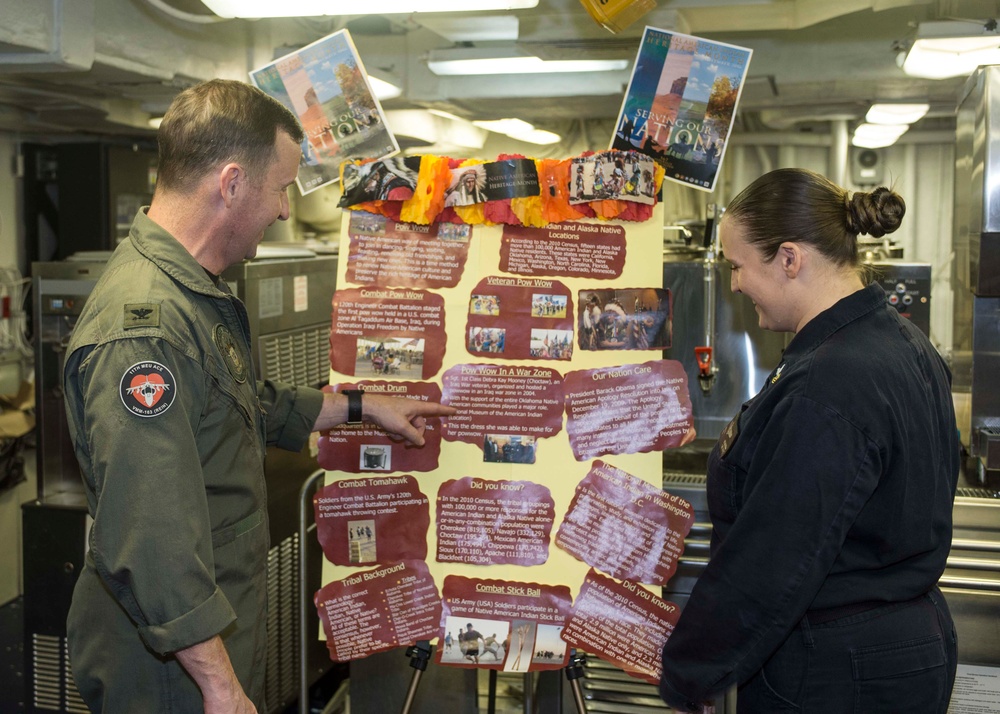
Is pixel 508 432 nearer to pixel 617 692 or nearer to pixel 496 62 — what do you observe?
pixel 617 692

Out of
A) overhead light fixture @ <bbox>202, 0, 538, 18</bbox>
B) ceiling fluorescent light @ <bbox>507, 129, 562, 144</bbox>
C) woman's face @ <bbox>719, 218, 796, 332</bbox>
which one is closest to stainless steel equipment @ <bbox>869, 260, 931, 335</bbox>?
overhead light fixture @ <bbox>202, 0, 538, 18</bbox>

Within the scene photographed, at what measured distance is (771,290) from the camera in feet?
5.55

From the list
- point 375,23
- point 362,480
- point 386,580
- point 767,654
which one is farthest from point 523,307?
point 375,23

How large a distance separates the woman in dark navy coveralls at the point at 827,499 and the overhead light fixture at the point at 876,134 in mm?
4510

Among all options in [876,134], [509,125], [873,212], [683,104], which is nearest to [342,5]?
[683,104]

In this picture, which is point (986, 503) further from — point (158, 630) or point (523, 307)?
point (158, 630)

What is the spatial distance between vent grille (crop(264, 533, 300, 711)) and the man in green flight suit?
57.3 inches

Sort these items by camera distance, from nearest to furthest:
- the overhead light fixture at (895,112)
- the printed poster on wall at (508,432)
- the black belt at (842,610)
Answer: the black belt at (842,610) < the printed poster on wall at (508,432) < the overhead light fixture at (895,112)

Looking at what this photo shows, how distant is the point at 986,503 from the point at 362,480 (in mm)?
1767

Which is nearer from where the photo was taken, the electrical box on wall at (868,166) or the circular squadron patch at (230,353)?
the circular squadron patch at (230,353)

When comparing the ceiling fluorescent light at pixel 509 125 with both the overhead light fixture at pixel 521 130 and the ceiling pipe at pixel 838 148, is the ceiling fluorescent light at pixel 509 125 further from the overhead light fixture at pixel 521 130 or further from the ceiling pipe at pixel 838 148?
the ceiling pipe at pixel 838 148

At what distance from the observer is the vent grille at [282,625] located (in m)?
3.26

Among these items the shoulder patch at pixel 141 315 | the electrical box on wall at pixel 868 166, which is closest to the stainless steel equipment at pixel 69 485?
the shoulder patch at pixel 141 315

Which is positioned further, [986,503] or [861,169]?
[861,169]
